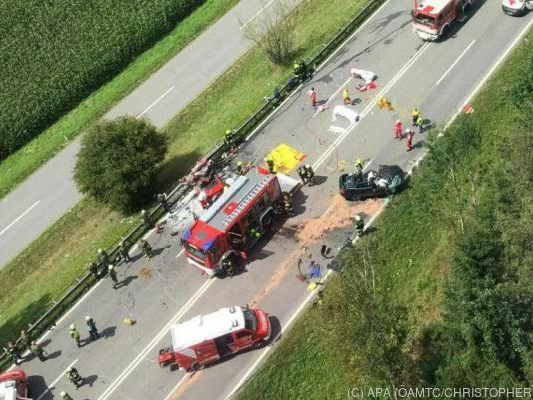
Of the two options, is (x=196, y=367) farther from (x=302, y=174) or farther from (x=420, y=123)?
(x=420, y=123)

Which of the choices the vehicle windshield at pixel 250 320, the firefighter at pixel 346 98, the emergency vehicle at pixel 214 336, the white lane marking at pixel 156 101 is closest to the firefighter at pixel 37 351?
the emergency vehicle at pixel 214 336

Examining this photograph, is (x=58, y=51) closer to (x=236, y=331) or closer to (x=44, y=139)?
(x=44, y=139)

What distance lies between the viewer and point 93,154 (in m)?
38.1

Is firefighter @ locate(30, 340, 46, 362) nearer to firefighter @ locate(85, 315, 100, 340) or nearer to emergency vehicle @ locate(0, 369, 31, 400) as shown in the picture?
emergency vehicle @ locate(0, 369, 31, 400)

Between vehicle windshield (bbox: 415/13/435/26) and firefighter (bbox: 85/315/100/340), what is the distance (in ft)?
84.2

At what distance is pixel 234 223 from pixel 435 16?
18.6 metres

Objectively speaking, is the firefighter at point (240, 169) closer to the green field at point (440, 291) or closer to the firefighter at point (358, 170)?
the firefighter at point (358, 170)

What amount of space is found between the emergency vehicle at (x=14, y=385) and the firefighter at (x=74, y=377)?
1.90 m

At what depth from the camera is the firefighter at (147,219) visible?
37.2 meters

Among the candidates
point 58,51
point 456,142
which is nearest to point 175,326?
point 456,142

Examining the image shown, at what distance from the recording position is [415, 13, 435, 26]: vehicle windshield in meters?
42.3

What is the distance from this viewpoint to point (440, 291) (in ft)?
105

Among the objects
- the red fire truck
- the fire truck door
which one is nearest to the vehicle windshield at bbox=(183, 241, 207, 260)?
the red fire truck

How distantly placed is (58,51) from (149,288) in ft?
79.5
